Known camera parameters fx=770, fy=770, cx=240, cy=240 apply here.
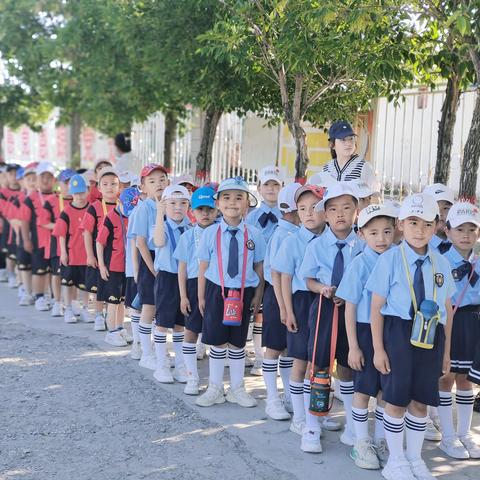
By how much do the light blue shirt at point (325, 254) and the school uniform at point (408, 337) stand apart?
1.82ft

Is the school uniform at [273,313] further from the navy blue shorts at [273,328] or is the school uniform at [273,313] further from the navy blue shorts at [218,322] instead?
the navy blue shorts at [218,322]

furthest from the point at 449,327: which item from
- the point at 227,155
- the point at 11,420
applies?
the point at 227,155

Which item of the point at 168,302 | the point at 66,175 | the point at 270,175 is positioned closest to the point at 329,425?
the point at 168,302

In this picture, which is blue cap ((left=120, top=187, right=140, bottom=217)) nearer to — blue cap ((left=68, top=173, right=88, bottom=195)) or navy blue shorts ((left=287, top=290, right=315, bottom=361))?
blue cap ((left=68, top=173, right=88, bottom=195))

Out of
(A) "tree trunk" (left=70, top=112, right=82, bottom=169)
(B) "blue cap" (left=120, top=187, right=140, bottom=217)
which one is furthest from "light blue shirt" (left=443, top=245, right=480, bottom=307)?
(A) "tree trunk" (left=70, top=112, right=82, bottom=169)

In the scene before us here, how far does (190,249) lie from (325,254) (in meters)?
1.41

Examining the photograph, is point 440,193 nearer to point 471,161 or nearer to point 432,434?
point 471,161

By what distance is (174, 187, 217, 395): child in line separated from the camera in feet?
19.4

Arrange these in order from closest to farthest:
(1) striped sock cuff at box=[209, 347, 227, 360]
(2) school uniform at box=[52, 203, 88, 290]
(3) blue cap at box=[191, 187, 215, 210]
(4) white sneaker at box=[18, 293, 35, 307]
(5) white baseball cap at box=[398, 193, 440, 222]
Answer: (5) white baseball cap at box=[398, 193, 440, 222]
(1) striped sock cuff at box=[209, 347, 227, 360]
(3) blue cap at box=[191, 187, 215, 210]
(2) school uniform at box=[52, 203, 88, 290]
(4) white sneaker at box=[18, 293, 35, 307]

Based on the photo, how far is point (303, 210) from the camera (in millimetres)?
5164

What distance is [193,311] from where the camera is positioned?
6.00 m

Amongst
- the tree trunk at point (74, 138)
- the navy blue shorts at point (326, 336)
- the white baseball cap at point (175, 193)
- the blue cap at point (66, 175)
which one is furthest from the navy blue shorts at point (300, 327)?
the tree trunk at point (74, 138)

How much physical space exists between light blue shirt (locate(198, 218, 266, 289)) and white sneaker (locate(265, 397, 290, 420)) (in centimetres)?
85

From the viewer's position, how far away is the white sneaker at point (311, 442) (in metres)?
4.76
